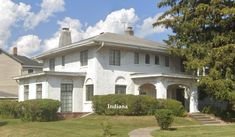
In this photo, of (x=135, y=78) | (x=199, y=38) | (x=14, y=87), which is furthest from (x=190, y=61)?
(x=14, y=87)

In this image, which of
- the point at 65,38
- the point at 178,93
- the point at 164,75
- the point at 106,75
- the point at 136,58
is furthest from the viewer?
the point at 65,38

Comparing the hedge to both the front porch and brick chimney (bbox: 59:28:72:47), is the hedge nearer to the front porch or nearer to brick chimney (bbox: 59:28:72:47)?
the front porch

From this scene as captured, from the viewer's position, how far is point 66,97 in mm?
35750

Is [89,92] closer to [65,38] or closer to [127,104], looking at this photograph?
[127,104]

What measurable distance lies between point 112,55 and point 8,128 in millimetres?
11894

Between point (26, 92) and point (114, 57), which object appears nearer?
point (114, 57)

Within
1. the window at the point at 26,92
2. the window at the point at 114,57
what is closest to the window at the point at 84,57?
the window at the point at 114,57

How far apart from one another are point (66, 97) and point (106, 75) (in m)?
3.77

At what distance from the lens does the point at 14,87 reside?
62500 mm

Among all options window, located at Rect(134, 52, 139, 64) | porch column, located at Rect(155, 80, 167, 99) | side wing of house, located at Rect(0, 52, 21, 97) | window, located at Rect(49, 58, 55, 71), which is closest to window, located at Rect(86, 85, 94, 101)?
window, located at Rect(134, 52, 139, 64)

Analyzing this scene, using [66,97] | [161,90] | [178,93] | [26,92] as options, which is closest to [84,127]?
[161,90]

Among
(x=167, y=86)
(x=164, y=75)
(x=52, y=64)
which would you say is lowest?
(x=167, y=86)

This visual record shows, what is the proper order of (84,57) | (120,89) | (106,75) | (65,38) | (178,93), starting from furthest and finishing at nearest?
1. (65,38)
2. (178,93)
3. (84,57)
4. (120,89)
5. (106,75)

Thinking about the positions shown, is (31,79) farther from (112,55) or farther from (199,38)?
(199,38)
